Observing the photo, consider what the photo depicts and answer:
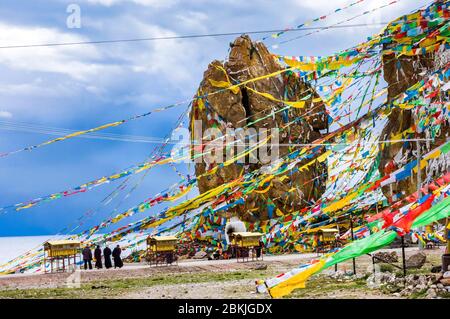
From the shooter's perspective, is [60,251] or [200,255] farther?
[200,255]

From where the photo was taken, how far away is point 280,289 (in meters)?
7.16

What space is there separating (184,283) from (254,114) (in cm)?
1166

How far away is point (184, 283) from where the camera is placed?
11891mm

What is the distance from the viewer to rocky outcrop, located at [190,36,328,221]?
2212 centimetres

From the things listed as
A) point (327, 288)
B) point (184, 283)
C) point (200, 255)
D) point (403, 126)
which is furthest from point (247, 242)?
point (403, 126)

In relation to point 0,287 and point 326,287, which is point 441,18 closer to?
point 326,287

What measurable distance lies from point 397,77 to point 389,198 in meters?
4.37

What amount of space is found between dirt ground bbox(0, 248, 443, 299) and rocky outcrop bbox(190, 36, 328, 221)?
628cm

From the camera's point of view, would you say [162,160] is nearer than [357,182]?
Yes

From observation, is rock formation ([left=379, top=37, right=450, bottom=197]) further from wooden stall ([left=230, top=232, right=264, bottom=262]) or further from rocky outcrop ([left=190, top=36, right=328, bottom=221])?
wooden stall ([left=230, top=232, right=264, bottom=262])

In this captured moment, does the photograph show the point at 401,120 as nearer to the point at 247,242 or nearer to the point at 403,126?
the point at 403,126

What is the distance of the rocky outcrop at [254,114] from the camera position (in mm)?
22125
